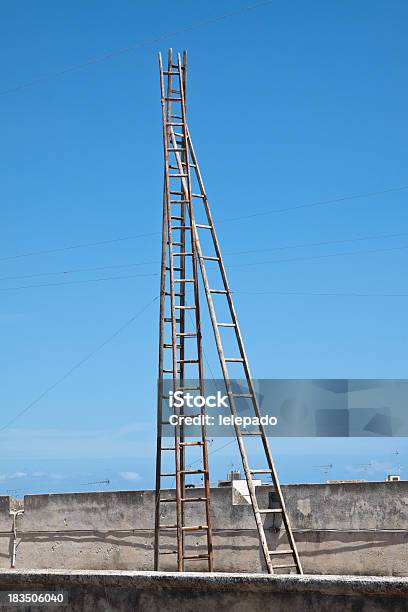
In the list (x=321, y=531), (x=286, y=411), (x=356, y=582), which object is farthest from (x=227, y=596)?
(x=286, y=411)

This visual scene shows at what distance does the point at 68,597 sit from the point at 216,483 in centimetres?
936

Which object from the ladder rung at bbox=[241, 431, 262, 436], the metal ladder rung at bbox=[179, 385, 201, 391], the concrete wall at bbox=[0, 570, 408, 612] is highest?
the metal ladder rung at bbox=[179, 385, 201, 391]

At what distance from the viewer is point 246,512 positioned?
13164mm

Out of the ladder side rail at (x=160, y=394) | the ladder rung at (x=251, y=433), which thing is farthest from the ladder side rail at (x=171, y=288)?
the ladder rung at (x=251, y=433)

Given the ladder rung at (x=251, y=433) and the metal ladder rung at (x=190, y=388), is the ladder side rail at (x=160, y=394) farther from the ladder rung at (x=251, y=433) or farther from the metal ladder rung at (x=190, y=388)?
the ladder rung at (x=251, y=433)

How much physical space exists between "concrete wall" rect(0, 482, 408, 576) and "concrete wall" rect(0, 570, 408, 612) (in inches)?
304

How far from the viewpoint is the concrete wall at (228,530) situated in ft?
41.3

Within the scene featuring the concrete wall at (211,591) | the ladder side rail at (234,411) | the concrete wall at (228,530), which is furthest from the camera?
the concrete wall at (228,530)

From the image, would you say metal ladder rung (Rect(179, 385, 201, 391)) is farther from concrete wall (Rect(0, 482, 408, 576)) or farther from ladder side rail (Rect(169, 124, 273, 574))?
concrete wall (Rect(0, 482, 408, 576))

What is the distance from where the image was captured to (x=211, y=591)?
5.30 metres

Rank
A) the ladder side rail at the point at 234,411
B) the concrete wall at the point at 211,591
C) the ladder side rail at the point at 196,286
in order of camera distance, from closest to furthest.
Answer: the concrete wall at the point at 211,591 → the ladder side rail at the point at 234,411 → the ladder side rail at the point at 196,286

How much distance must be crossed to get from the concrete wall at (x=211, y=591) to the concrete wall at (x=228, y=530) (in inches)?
304

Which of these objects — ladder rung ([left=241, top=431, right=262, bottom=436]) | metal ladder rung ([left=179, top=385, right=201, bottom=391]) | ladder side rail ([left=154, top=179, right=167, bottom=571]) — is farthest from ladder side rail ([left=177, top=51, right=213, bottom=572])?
ladder rung ([left=241, top=431, right=262, bottom=436])

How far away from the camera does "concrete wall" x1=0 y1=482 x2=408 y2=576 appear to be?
12602mm
